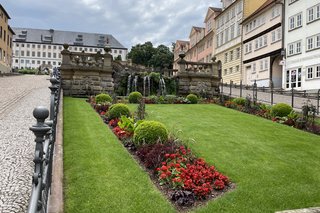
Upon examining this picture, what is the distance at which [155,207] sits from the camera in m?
5.90

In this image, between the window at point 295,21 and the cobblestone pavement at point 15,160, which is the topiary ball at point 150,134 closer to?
the cobblestone pavement at point 15,160

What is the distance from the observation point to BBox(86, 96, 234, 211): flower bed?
6.44m

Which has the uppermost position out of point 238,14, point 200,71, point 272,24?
point 238,14

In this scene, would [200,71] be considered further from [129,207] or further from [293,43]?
[129,207]

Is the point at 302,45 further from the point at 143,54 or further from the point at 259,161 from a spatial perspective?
the point at 143,54

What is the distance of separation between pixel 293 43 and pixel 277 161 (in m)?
30.8

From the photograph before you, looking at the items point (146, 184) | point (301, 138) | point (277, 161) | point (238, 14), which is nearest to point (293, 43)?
point (238, 14)

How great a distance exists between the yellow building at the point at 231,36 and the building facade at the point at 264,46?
191cm

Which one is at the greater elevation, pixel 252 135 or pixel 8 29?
pixel 8 29

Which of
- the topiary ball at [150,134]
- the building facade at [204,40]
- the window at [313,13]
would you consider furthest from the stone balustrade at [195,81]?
the building facade at [204,40]

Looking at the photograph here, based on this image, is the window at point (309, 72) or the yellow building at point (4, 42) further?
the yellow building at point (4, 42)

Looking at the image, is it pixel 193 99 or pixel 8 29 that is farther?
pixel 8 29

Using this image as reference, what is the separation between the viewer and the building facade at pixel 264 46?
132ft

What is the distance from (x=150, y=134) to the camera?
370 inches
